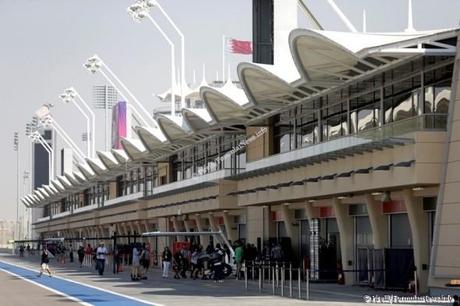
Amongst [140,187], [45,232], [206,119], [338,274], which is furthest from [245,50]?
[45,232]

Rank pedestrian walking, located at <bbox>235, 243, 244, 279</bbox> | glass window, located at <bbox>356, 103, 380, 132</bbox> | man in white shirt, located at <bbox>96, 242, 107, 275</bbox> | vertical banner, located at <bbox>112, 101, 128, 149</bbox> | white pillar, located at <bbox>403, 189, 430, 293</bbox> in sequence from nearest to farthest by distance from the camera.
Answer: white pillar, located at <bbox>403, 189, 430, 293</bbox> → glass window, located at <bbox>356, 103, 380, 132</bbox> → pedestrian walking, located at <bbox>235, 243, 244, 279</bbox> → man in white shirt, located at <bbox>96, 242, 107, 275</bbox> → vertical banner, located at <bbox>112, 101, 128, 149</bbox>

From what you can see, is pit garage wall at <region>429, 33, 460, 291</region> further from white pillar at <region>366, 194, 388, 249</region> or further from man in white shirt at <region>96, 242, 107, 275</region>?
man in white shirt at <region>96, 242, 107, 275</region>

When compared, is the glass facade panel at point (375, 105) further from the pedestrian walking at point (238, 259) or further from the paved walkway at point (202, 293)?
the paved walkway at point (202, 293)

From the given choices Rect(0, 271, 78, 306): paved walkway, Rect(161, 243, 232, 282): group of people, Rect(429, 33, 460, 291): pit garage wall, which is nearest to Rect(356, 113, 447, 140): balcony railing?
Rect(429, 33, 460, 291): pit garage wall

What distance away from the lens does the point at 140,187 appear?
85125mm

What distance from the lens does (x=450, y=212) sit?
29.8 metres

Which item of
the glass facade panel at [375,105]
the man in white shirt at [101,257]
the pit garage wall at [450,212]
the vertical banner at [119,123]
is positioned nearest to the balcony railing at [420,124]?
the glass facade panel at [375,105]

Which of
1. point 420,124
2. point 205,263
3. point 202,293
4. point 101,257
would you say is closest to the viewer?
point 420,124

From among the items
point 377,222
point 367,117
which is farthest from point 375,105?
point 377,222

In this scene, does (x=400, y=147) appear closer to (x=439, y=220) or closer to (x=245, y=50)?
(x=439, y=220)

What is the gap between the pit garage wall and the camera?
96.6 ft

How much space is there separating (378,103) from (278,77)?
4821 mm

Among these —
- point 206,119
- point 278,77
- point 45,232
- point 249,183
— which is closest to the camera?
point 278,77

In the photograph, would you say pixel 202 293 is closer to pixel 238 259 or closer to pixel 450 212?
pixel 450 212
